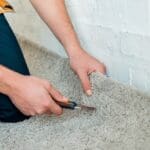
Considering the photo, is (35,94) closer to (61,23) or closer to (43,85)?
(43,85)

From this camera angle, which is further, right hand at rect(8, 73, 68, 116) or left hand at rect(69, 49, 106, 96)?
left hand at rect(69, 49, 106, 96)

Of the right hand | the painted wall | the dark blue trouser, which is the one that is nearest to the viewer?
the right hand

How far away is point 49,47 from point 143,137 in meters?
0.86

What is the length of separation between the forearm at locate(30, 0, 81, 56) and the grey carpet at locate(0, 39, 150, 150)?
0.41 ft

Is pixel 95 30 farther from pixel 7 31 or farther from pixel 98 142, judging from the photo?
pixel 98 142

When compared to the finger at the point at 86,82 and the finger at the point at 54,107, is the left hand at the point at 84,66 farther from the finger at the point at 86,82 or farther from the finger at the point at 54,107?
the finger at the point at 54,107

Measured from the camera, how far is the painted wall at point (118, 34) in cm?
120

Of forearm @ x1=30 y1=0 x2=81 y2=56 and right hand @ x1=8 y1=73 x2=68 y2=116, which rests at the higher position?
forearm @ x1=30 y1=0 x2=81 y2=56

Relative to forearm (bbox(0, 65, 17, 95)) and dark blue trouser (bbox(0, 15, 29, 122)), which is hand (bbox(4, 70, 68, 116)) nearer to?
forearm (bbox(0, 65, 17, 95))

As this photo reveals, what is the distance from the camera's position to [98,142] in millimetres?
1118

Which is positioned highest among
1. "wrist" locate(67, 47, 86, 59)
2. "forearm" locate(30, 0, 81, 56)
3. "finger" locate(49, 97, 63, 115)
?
"forearm" locate(30, 0, 81, 56)

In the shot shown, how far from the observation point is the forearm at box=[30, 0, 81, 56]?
1254 mm

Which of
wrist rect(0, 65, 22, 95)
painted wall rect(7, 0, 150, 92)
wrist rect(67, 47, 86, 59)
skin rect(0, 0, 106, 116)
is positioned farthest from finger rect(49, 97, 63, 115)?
painted wall rect(7, 0, 150, 92)

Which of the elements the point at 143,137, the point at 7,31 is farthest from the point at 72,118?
the point at 7,31
